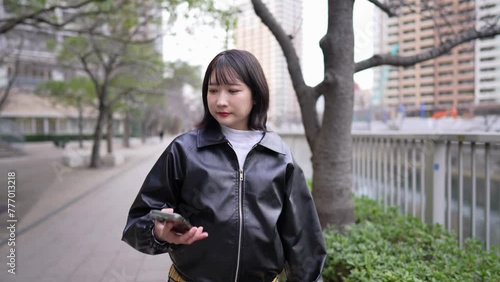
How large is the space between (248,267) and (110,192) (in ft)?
27.3

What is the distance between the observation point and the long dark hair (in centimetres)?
144

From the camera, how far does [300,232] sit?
4.96 ft

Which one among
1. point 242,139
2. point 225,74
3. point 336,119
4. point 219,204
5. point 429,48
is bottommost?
point 219,204

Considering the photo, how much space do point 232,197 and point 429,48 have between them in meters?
6.92

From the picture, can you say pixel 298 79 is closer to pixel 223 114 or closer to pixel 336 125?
pixel 336 125

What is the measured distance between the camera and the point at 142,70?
55.6 feet

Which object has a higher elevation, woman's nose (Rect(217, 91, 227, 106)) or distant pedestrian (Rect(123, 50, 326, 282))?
woman's nose (Rect(217, 91, 227, 106))

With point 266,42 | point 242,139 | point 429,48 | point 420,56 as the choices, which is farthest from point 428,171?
point 429,48

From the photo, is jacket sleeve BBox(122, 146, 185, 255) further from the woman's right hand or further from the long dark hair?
the long dark hair

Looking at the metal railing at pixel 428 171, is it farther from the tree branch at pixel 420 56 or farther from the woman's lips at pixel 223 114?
the woman's lips at pixel 223 114

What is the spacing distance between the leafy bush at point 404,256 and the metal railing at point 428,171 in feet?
1.42

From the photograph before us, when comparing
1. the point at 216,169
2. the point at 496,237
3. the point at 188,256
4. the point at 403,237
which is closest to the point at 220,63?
the point at 216,169

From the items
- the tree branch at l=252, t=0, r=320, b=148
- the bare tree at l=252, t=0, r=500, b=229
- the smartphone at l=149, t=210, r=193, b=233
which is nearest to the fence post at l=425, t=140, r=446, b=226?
the bare tree at l=252, t=0, r=500, b=229

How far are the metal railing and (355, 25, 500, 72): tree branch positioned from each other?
0.81 m
